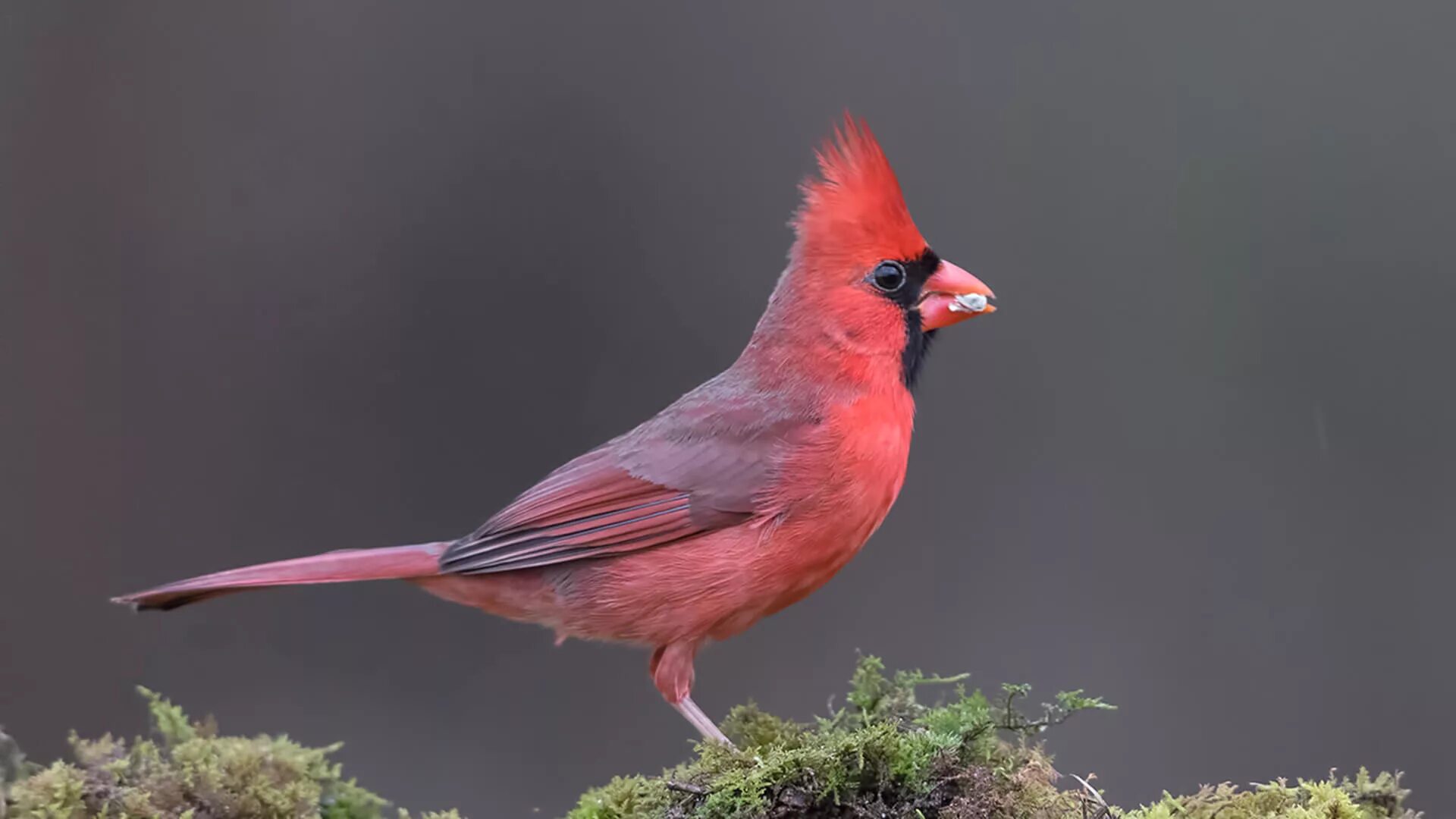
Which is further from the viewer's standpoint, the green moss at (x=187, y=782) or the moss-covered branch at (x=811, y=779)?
the green moss at (x=187, y=782)

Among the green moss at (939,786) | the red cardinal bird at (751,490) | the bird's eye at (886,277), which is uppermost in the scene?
the bird's eye at (886,277)

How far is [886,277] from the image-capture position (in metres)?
2.43

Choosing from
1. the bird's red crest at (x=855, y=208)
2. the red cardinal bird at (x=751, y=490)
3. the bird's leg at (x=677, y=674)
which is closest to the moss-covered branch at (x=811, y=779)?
the bird's leg at (x=677, y=674)

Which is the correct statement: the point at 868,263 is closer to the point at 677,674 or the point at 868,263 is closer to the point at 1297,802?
the point at 677,674

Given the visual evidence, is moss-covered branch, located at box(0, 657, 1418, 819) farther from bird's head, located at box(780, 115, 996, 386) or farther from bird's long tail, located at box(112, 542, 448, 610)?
bird's head, located at box(780, 115, 996, 386)

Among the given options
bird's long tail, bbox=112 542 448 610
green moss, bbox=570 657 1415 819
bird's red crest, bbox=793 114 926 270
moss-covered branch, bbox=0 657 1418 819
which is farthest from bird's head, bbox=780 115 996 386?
bird's long tail, bbox=112 542 448 610

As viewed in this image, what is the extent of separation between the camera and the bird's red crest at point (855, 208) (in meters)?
2.38

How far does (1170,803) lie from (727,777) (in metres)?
0.68

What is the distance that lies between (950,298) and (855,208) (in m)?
0.26

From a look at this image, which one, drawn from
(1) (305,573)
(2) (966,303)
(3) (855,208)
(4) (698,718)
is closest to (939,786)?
(4) (698,718)

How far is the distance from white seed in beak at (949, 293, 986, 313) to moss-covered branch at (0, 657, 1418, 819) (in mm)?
718

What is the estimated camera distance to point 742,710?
2.27 metres

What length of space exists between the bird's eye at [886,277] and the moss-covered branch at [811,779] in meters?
0.73

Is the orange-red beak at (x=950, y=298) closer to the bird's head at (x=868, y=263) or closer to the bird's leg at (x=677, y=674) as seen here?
the bird's head at (x=868, y=263)
